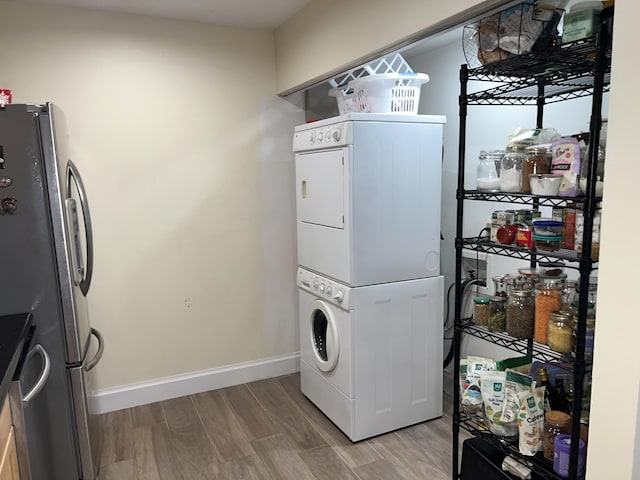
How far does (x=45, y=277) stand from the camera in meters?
2.01

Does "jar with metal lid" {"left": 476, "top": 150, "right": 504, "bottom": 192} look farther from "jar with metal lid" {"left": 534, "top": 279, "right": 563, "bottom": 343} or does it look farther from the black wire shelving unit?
"jar with metal lid" {"left": 534, "top": 279, "right": 563, "bottom": 343}

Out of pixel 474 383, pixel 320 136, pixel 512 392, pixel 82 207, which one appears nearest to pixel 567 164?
pixel 512 392

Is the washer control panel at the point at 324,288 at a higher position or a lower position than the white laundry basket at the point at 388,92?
lower

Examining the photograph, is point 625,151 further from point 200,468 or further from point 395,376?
point 200,468

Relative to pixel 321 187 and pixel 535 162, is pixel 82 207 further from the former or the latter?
pixel 535 162

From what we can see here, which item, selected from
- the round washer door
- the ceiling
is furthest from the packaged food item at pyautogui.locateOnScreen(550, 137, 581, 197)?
the ceiling

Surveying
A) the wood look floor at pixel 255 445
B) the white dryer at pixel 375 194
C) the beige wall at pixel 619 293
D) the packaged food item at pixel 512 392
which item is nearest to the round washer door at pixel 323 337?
the white dryer at pixel 375 194

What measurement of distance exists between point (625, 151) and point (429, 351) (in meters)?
1.74

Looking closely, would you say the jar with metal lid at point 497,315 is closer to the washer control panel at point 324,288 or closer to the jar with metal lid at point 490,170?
the jar with metal lid at point 490,170

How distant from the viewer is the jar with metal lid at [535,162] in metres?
1.73

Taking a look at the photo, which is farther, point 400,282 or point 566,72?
point 400,282

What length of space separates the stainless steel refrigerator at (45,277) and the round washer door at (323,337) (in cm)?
122

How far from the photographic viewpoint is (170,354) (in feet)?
10.6

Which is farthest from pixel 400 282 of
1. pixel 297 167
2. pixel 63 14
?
pixel 63 14
